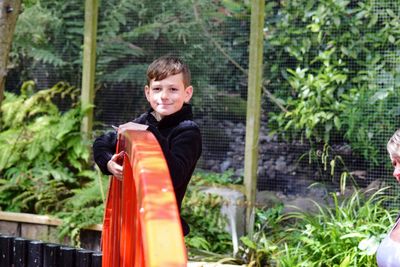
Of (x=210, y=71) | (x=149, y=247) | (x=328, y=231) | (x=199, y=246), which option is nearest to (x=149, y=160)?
(x=149, y=247)

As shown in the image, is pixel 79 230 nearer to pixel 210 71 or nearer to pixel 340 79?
pixel 210 71

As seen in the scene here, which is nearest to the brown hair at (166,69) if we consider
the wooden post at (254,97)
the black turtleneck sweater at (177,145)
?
the black turtleneck sweater at (177,145)

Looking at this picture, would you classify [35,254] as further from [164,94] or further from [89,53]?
[89,53]

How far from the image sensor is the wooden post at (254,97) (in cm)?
645

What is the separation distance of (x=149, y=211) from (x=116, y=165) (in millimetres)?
1130

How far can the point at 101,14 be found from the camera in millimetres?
7203

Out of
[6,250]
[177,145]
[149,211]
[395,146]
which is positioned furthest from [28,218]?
[149,211]

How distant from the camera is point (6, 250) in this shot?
13.7 ft

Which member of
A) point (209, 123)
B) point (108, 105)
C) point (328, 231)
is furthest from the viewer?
point (108, 105)

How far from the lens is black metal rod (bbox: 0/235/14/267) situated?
4.14 m

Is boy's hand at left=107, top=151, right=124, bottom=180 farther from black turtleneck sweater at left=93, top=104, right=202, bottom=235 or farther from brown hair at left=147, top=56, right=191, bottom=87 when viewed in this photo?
brown hair at left=147, top=56, right=191, bottom=87

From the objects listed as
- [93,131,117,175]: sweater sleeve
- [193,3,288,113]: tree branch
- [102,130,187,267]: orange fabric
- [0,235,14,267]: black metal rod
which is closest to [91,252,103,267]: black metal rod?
[0,235,14,267]: black metal rod

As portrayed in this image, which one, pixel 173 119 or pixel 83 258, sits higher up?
pixel 173 119

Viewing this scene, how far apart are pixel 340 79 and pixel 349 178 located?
806 millimetres
